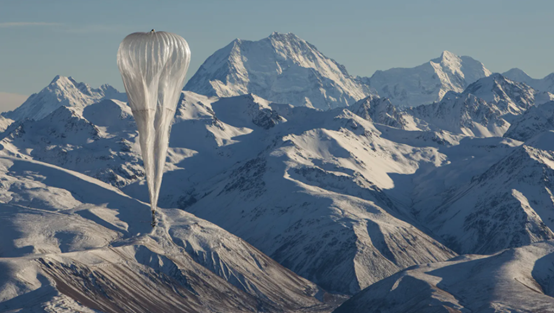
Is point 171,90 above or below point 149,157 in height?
above

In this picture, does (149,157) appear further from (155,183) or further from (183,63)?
(183,63)

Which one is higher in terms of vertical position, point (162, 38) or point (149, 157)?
point (162, 38)

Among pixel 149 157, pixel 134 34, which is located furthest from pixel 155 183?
pixel 134 34

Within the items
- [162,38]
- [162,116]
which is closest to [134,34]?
[162,38]

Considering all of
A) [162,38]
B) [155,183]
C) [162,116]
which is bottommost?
[155,183]

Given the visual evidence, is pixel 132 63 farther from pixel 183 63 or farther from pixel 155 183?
pixel 155 183
